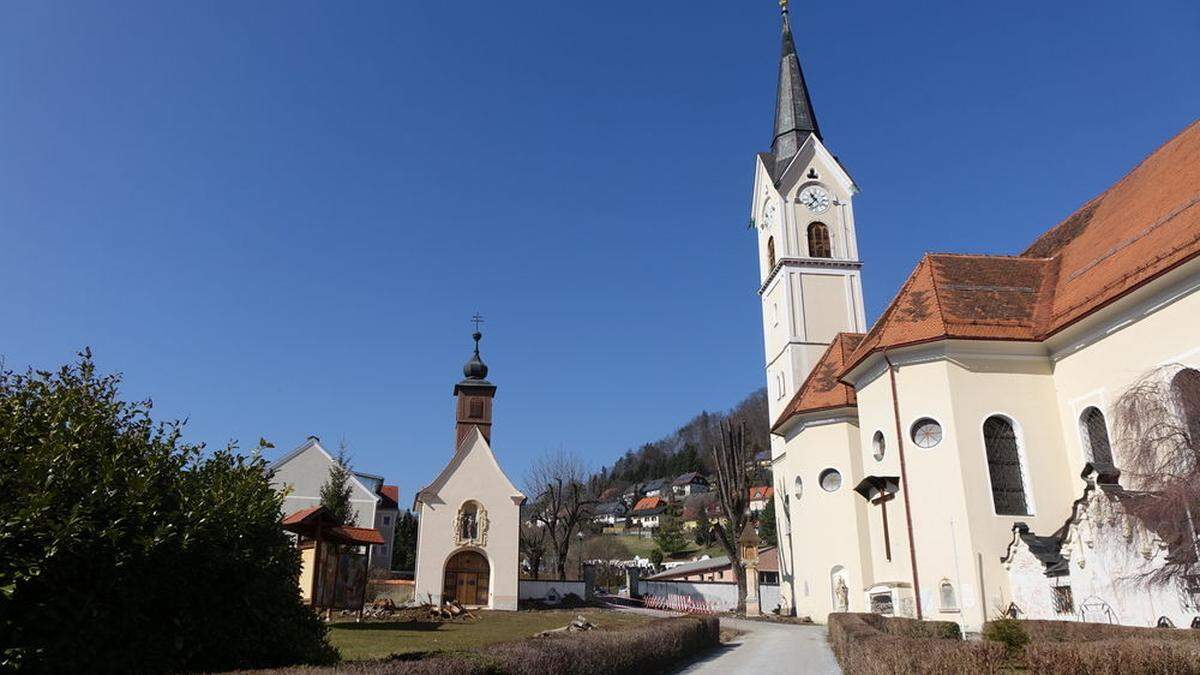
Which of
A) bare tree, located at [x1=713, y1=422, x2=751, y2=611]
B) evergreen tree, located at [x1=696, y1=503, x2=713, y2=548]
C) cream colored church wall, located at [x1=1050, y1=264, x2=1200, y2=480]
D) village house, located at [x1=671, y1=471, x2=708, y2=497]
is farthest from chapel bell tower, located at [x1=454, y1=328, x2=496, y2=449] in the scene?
village house, located at [x1=671, y1=471, x2=708, y2=497]

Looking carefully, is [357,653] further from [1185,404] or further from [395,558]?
[395,558]

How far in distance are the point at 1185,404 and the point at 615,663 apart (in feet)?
38.4

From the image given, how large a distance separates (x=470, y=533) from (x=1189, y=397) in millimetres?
31715

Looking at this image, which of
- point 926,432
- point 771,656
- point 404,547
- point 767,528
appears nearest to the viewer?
point 771,656

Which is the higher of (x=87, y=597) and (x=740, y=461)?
(x=740, y=461)

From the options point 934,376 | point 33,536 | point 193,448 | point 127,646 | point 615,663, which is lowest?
point 615,663

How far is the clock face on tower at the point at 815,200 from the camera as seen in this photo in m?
40.5

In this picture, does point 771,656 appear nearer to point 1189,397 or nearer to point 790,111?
point 1189,397

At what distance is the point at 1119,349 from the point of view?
20.2 meters

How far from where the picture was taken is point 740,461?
41.0m

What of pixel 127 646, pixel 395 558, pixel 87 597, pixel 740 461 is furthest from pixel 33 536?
pixel 395 558

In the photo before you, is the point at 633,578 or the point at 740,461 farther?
the point at 633,578

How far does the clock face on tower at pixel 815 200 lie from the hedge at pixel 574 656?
26.4 meters

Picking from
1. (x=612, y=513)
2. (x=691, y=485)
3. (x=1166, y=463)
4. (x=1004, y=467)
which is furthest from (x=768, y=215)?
(x=612, y=513)
